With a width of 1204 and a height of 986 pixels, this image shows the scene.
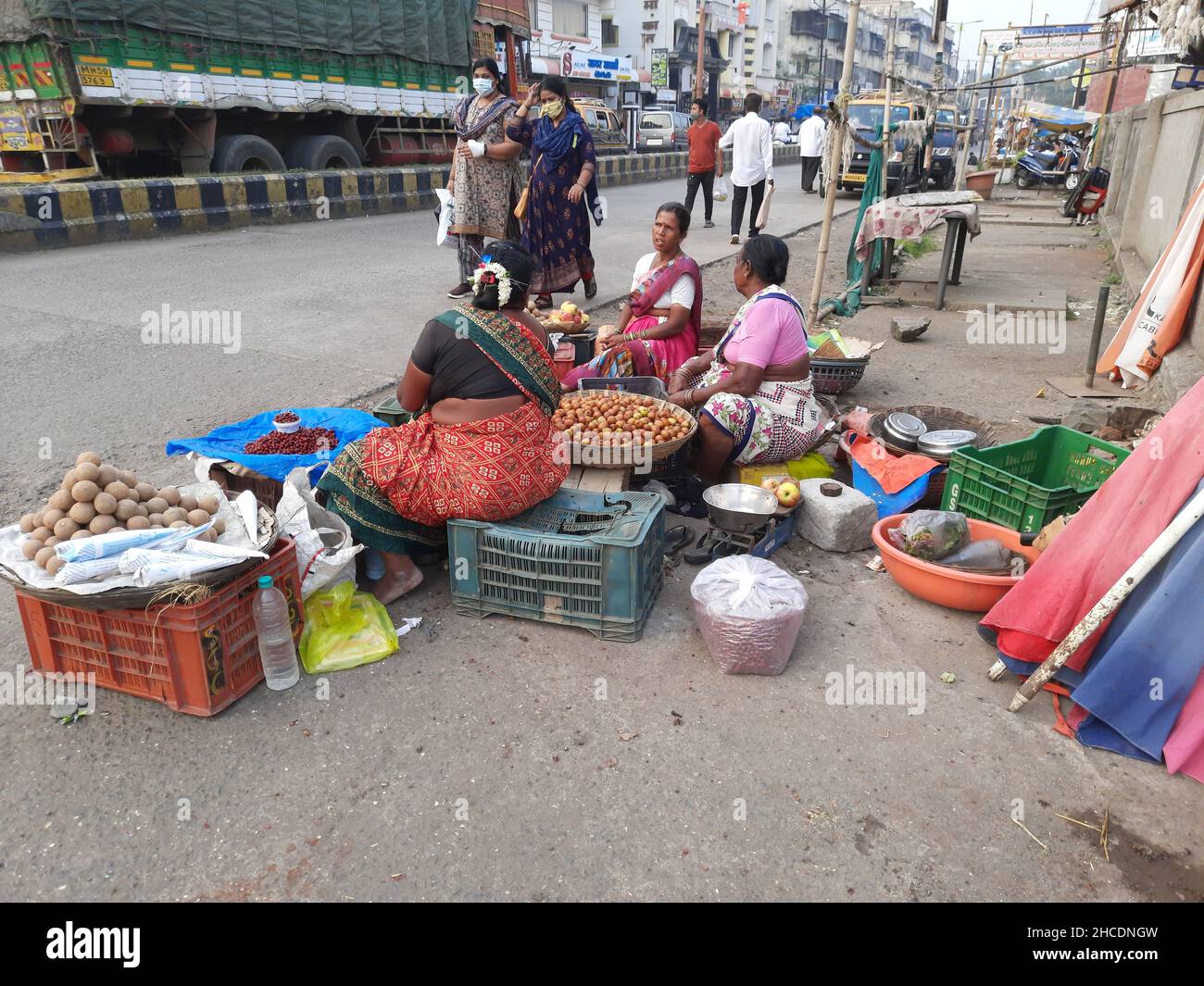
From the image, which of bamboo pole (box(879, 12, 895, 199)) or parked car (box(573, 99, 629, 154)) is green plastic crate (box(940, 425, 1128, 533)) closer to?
bamboo pole (box(879, 12, 895, 199))

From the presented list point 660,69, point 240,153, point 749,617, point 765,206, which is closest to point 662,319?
point 749,617

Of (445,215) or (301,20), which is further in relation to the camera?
(301,20)

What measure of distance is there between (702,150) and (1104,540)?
11240 millimetres

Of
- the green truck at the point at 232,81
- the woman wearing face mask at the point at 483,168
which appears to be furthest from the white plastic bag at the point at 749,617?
the green truck at the point at 232,81

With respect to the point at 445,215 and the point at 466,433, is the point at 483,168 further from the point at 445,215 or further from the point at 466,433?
the point at 466,433

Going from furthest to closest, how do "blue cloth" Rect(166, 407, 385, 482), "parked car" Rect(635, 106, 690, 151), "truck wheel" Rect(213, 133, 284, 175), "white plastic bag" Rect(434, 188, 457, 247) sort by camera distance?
"parked car" Rect(635, 106, 690, 151)
"truck wheel" Rect(213, 133, 284, 175)
"white plastic bag" Rect(434, 188, 457, 247)
"blue cloth" Rect(166, 407, 385, 482)

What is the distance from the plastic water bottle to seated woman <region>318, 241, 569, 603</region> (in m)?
0.53

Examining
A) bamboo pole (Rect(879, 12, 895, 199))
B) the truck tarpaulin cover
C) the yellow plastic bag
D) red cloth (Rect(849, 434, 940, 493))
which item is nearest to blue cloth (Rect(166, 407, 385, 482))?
the yellow plastic bag

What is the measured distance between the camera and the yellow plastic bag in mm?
2801

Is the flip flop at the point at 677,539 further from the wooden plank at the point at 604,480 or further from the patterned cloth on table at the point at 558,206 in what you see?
the patterned cloth on table at the point at 558,206

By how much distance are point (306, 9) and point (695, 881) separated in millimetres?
15220

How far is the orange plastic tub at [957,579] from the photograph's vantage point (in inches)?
121

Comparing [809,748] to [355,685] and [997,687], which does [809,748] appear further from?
[355,685]

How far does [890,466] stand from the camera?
12.7 feet
